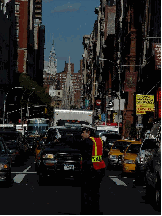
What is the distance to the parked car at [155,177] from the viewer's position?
42.3 ft

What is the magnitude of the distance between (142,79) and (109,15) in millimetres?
72278

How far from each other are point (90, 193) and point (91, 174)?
15.8 inches

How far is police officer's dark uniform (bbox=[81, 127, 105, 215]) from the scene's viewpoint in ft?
38.3

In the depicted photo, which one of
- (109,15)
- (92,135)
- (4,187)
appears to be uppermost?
(109,15)

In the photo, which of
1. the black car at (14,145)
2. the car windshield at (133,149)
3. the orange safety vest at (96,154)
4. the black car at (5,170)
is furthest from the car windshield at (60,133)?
the orange safety vest at (96,154)

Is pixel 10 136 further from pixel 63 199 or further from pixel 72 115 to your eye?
pixel 63 199

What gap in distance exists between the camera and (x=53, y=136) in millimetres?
24859

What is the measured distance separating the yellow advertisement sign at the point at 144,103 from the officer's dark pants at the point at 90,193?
1410 inches

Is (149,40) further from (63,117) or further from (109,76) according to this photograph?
(109,76)

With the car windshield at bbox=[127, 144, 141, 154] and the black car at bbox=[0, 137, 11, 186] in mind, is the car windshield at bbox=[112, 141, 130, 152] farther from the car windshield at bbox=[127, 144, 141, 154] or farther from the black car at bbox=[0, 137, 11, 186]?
the black car at bbox=[0, 137, 11, 186]

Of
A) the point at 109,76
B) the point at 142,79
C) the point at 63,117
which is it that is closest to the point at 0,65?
the point at 109,76

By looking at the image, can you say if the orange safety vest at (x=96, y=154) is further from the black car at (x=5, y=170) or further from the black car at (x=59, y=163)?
the black car at (x=59, y=163)

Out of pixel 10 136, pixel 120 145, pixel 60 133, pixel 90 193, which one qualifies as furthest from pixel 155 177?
pixel 10 136

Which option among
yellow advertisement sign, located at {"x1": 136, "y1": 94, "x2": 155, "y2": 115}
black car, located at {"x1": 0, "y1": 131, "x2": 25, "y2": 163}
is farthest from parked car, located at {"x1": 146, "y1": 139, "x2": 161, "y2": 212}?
yellow advertisement sign, located at {"x1": 136, "y1": 94, "x2": 155, "y2": 115}
